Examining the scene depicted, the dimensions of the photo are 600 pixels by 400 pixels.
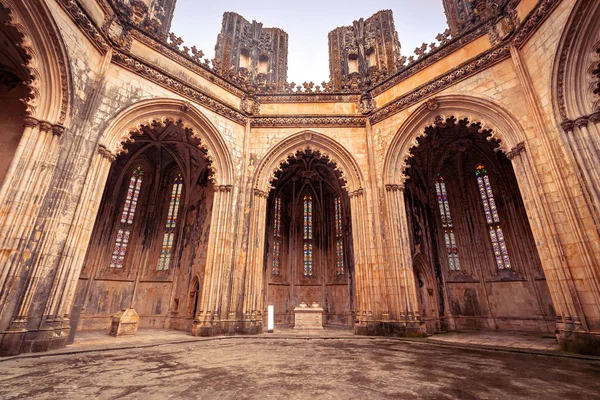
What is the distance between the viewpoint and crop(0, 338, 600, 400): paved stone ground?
3650 millimetres

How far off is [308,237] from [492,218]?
39.2 feet

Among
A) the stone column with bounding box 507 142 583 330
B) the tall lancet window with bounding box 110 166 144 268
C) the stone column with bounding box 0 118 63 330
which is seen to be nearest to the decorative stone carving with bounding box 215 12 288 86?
A: the tall lancet window with bounding box 110 166 144 268

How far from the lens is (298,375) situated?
4.61 metres

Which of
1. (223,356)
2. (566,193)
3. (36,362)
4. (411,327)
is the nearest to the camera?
(36,362)

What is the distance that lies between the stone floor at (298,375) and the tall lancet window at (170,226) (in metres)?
9.54

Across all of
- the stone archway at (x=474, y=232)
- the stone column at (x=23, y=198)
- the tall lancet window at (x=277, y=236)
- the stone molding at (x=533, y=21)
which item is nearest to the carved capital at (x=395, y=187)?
the stone archway at (x=474, y=232)

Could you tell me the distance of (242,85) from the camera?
14.2 m

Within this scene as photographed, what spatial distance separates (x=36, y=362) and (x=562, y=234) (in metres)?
13.6

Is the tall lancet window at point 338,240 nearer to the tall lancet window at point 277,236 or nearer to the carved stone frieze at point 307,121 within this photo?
the tall lancet window at point 277,236

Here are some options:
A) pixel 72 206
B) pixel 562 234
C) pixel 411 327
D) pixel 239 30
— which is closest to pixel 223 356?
pixel 72 206

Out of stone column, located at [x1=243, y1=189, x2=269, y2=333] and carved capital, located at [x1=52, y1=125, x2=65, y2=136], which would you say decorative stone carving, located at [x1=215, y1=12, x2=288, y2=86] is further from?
carved capital, located at [x1=52, y1=125, x2=65, y2=136]

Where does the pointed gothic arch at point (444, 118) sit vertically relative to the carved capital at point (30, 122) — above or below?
above

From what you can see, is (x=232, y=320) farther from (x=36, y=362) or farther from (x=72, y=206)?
(x=72, y=206)

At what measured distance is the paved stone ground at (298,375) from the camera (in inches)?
144
